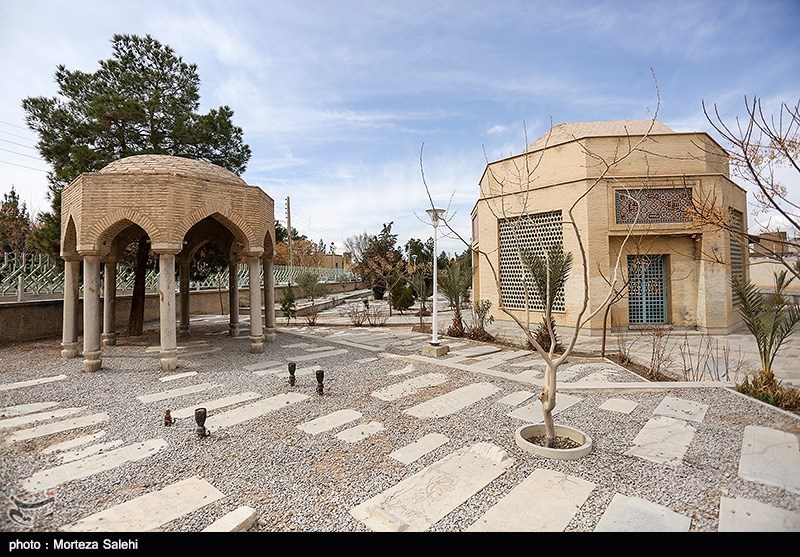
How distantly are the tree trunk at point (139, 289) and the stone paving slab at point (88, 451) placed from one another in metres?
7.97

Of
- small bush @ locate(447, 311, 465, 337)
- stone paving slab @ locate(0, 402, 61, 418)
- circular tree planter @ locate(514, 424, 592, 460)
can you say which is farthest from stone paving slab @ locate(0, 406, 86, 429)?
small bush @ locate(447, 311, 465, 337)

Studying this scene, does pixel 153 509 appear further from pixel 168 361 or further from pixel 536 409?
pixel 168 361

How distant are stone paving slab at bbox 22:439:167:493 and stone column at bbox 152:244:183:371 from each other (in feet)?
12.0

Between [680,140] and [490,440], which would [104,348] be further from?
[680,140]

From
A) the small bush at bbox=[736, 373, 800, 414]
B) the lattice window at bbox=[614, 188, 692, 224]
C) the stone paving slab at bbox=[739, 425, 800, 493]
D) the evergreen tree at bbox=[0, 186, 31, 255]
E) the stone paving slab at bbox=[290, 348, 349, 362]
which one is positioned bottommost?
the stone paving slab at bbox=[739, 425, 800, 493]

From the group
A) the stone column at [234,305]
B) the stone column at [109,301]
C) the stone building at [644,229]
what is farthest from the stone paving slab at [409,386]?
the stone column at [109,301]

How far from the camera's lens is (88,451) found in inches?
156

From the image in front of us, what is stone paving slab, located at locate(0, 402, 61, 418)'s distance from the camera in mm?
5137

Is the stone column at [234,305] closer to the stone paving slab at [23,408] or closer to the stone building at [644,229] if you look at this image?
the stone paving slab at [23,408]

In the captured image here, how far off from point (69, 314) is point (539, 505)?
390 inches

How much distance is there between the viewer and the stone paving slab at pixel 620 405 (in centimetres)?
504

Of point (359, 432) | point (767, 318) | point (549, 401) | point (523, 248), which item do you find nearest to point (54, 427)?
point (359, 432)

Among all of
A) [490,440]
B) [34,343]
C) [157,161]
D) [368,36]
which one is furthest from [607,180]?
[34,343]

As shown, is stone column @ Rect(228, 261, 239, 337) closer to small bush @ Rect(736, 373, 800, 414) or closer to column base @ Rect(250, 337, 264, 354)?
column base @ Rect(250, 337, 264, 354)
